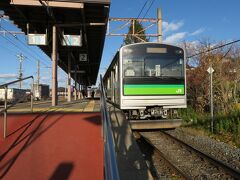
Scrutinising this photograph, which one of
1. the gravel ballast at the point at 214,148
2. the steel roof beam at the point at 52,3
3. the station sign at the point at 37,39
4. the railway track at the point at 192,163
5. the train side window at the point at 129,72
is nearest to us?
the railway track at the point at 192,163

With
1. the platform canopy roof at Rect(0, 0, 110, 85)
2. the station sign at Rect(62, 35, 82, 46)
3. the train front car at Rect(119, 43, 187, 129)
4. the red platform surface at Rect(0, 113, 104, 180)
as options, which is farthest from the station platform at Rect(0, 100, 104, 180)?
the station sign at Rect(62, 35, 82, 46)

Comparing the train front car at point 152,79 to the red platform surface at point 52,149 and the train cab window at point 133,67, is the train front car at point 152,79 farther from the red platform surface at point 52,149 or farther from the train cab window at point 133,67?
the red platform surface at point 52,149

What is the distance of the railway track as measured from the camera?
296 inches

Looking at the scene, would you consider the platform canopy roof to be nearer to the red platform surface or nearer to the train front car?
the train front car

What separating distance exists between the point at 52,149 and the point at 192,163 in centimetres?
426

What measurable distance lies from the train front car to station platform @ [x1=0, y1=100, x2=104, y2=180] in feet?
11.5

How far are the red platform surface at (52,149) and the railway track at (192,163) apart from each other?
237 centimetres

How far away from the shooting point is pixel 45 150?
6.14 m

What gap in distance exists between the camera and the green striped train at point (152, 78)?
11.7 metres

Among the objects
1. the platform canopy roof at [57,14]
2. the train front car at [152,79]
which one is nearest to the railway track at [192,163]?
the train front car at [152,79]

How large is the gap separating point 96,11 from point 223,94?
828cm

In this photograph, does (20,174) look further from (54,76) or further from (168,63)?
(54,76)

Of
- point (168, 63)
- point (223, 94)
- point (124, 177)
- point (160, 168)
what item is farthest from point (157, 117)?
point (223, 94)

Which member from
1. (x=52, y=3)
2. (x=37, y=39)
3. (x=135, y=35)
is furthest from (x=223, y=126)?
(x=135, y=35)
